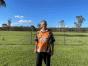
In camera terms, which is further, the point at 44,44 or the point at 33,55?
the point at 33,55

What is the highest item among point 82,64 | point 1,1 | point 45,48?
point 1,1

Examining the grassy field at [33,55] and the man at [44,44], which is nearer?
the man at [44,44]

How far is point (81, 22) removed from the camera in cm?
14212

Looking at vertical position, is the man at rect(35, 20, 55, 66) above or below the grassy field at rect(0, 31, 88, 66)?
above

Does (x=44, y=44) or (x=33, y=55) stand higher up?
(x=44, y=44)

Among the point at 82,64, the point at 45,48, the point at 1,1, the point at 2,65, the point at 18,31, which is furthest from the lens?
the point at 18,31

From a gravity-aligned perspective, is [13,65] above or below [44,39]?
below

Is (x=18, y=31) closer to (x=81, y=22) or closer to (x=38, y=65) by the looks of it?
(x=81, y=22)

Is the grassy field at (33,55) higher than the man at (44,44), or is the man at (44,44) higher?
the man at (44,44)

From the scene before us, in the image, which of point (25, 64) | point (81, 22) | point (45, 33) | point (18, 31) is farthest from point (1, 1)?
point (81, 22)

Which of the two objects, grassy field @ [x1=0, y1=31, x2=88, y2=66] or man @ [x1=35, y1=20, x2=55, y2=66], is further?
grassy field @ [x1=0, y1=31, x2=88, y2=66]

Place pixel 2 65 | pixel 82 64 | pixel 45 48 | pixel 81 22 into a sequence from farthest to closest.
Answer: pixel 81 22
pixel 82 64
pixel 2 65
pixel 45 48

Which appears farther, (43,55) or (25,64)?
(25,64)

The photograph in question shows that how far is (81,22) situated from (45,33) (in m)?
134
